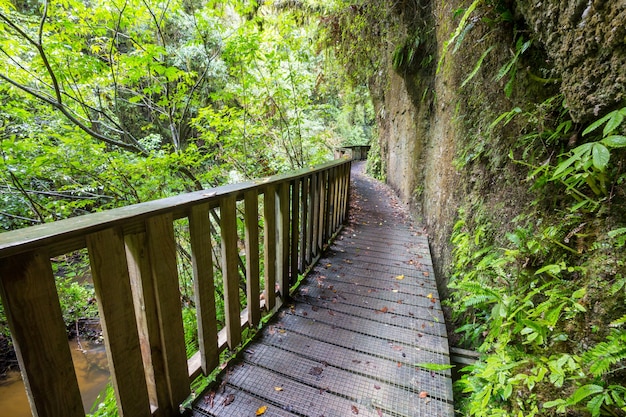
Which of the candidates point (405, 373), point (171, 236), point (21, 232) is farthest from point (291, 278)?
point (21, 232)

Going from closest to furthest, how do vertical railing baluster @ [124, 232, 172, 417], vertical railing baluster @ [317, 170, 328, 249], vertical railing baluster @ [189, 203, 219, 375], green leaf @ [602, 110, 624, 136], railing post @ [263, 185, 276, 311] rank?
green leaf @ [602, 110, 624, 136], vertical railing baluster @ [124, 232, 172, 417], vertical railing baluster @ [189, 203, 219, 375], railing post @ [263, 185, 276, 311], vertical railing baluster @ [317, 170, 328, 249]

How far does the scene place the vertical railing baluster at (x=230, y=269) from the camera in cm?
169

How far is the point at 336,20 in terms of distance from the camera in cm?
736

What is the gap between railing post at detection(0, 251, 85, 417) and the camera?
824mm

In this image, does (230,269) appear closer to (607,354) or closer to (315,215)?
(315,215)

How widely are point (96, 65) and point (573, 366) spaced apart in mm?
5353

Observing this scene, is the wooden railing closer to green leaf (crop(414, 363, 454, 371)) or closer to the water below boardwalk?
green leaf (crop(414, 363, 454, 371))

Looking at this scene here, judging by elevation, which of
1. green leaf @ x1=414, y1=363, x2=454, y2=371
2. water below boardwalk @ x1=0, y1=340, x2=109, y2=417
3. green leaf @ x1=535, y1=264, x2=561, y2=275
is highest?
green leaf @ x1=535, y1=264, x2=561, y2=275

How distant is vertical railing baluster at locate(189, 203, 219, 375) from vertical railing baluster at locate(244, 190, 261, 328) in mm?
368

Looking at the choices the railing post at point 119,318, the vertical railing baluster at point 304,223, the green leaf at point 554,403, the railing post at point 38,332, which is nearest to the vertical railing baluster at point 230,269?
the railing post at point 119,318

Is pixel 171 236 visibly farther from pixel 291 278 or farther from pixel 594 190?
pixel 594 190

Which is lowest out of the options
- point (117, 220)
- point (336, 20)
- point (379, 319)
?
point (379, 319)

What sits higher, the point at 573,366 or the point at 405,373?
the point at 573,366

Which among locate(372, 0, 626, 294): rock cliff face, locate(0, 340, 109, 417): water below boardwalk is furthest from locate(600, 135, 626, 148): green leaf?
locate(0, 340, 109, 417): water below boardwalk
